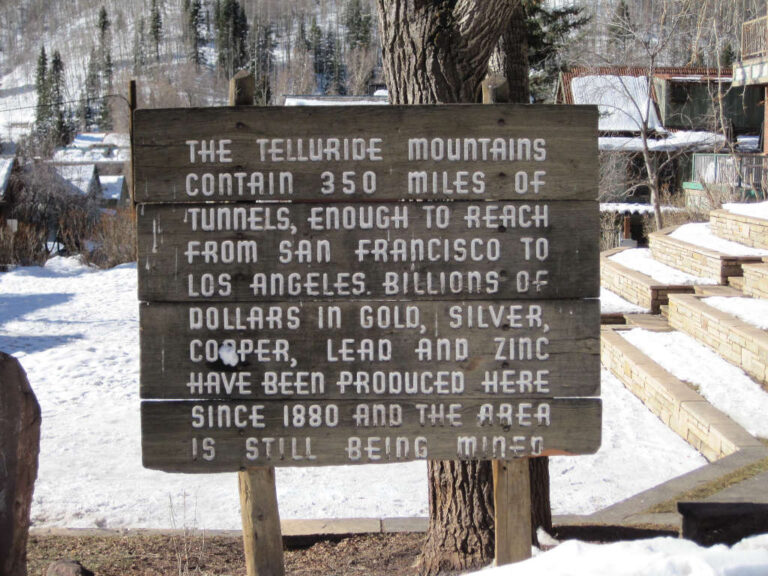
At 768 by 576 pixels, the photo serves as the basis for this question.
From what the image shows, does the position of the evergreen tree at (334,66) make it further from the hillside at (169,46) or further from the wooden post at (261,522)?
the wooden post at (261,522)

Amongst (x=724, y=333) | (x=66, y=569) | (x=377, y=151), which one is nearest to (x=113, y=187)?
(x=724, y=333)

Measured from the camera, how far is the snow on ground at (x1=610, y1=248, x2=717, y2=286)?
1128cm

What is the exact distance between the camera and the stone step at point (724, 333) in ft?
24.6

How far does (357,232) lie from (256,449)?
86cm

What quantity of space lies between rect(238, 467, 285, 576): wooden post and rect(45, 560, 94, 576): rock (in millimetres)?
933

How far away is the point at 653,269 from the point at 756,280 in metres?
3.11

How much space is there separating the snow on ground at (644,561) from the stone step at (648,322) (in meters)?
7.48

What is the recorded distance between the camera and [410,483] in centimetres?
630

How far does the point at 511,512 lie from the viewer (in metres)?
3.21

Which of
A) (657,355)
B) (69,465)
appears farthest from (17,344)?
(657,355)

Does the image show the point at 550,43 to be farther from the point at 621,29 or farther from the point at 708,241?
the point at 708,241

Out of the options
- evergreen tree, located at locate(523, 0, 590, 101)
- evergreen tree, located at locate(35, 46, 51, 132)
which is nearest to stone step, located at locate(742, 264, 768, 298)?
evergreen tree, located at locate(523, 0, 590, 101)

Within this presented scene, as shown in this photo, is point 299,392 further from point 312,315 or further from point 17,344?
point 17,344

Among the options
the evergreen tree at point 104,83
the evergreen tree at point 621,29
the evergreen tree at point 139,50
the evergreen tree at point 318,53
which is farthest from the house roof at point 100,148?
the evergreen tree at point 621,29
